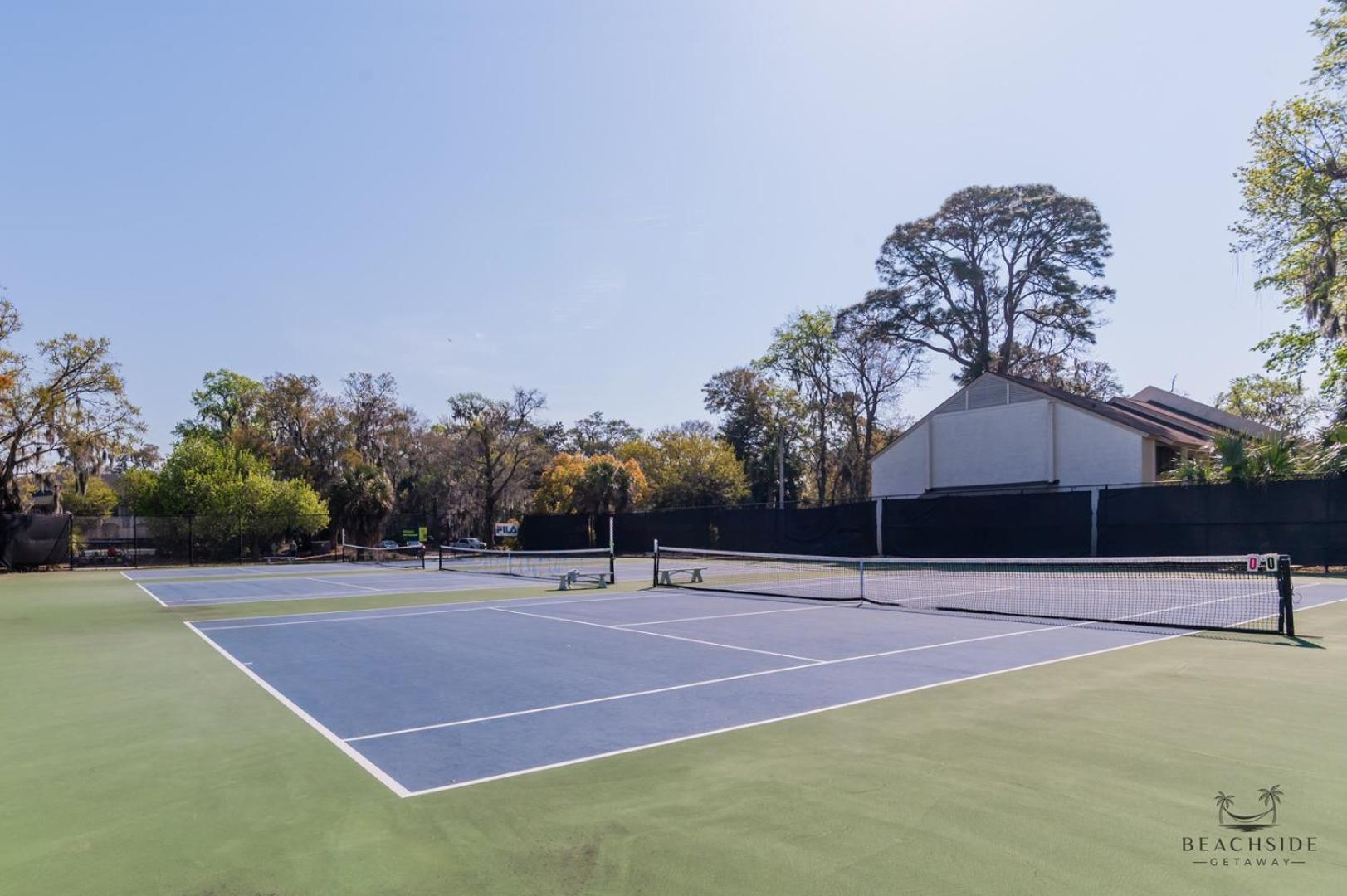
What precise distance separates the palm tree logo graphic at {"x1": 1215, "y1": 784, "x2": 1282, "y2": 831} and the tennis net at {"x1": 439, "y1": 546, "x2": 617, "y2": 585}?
18.6m

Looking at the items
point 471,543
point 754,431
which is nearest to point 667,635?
point 471,543

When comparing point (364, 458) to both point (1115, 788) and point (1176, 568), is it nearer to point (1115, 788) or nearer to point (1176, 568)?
point (1176, 568)

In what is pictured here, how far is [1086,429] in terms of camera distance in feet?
110

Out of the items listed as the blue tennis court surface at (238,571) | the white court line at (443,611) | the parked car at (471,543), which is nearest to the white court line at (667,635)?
the white court line at (443,611)

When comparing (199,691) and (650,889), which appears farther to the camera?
(199,691)

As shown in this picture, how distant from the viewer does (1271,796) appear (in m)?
4.67

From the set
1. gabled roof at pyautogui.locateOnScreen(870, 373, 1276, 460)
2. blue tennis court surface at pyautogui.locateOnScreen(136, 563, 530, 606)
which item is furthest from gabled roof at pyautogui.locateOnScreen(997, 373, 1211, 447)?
blue tennis court surface at pyautogui.locateOnScreen(136, 563, 530, 606)

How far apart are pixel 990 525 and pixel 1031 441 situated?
326 inches

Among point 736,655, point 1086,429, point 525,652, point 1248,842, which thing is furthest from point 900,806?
point 1086,429

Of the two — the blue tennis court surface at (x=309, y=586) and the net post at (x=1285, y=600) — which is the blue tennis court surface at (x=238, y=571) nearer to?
the blue tennis court surface at (x=309, y=586)

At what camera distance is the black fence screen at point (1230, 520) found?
21781 millimetres

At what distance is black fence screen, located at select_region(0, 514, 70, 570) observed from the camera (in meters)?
32.2

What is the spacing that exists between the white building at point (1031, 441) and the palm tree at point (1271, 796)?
99.2 ft

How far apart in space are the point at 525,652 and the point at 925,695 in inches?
200
